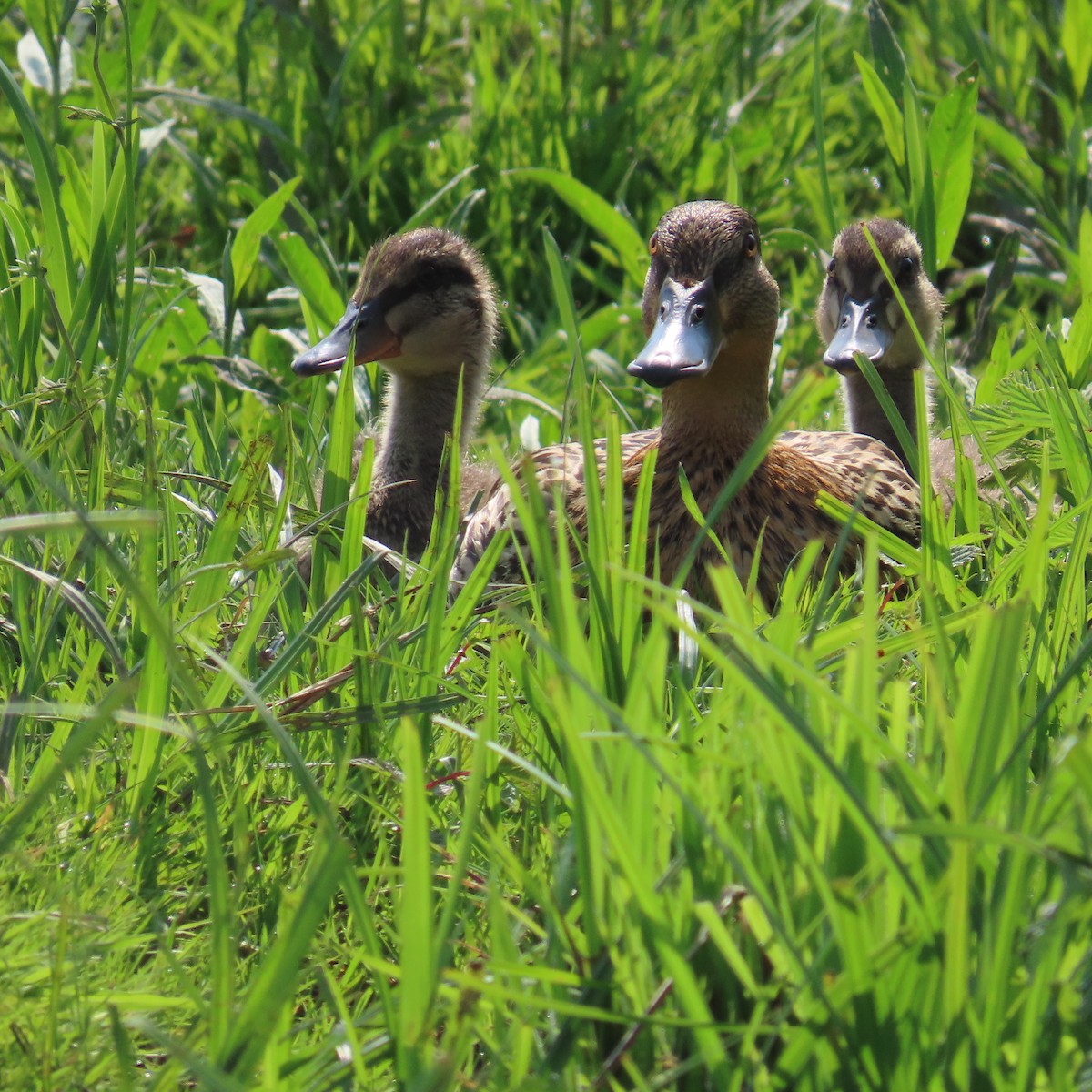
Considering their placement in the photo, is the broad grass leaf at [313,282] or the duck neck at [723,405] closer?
the duck neck at [723,405]

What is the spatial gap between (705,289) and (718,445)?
0.34m

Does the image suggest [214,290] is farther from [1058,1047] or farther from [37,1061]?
[1058,1047]

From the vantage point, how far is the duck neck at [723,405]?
340 centimetres

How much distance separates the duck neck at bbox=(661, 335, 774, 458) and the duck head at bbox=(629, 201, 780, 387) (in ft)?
0.09

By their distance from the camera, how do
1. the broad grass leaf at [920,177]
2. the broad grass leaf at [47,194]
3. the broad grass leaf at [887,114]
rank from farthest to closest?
the broad grass leaf at [887,114] → the broad grass leaf at [920,177] → the broad grass leaf at [47,194]

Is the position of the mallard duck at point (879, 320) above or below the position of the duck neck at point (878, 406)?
above

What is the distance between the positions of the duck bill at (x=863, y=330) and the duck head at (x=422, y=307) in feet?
3.18

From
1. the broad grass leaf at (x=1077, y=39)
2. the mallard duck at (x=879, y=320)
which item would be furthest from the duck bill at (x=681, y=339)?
the broad grass leaf at (x=1077, y=39)

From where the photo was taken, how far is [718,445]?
340 centimetres

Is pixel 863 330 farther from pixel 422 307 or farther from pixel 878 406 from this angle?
pixel 422 307

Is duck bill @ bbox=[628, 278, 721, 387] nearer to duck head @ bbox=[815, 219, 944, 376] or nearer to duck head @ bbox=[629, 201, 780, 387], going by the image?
duck head @ bbox=[629, 201, 780, 387]

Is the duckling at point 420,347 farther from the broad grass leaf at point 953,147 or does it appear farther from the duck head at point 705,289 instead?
the broad grass leaf at point 953,147

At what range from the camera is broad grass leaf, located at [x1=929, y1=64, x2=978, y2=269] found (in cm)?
392

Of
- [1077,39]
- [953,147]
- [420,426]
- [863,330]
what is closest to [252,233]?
[420,426]
